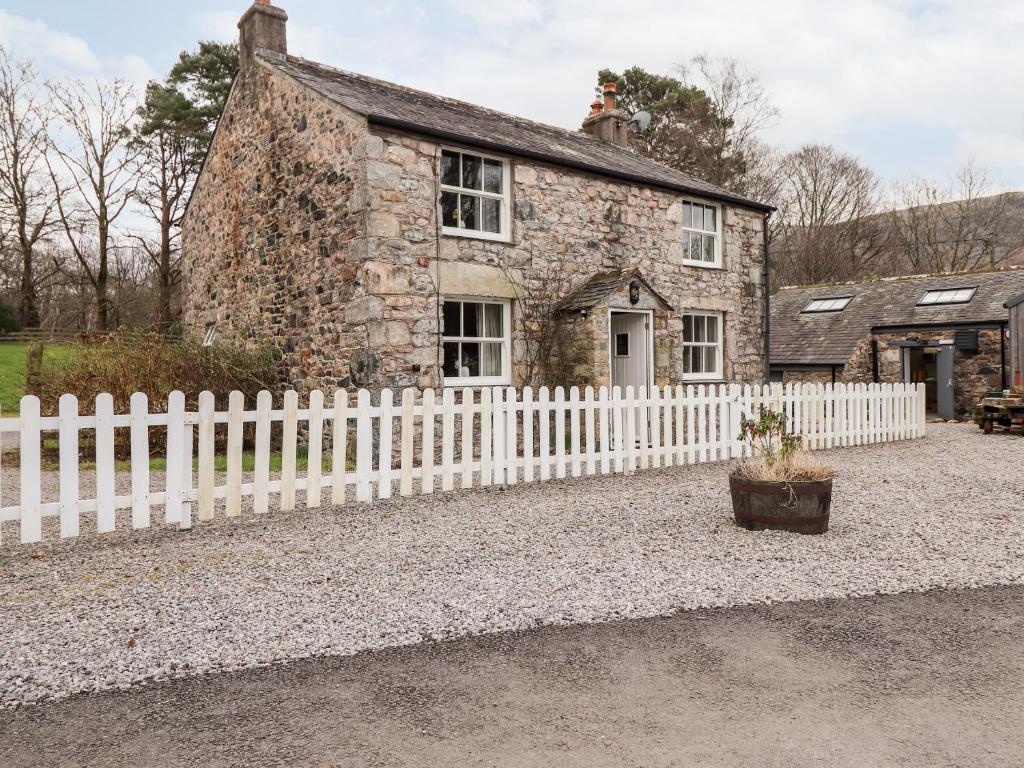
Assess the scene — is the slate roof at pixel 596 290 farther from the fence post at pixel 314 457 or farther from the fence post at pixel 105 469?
the fence post at pixel 105 469

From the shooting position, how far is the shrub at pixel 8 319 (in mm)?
27078

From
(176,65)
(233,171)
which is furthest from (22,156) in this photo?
(233,171)

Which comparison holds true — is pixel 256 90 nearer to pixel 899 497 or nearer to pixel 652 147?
pixel 899 497

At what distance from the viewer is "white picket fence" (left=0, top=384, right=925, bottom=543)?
5367mm

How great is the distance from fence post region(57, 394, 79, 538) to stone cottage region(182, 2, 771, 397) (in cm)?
461

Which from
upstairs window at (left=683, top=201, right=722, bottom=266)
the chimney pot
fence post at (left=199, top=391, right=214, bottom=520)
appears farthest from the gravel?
the chimney pot

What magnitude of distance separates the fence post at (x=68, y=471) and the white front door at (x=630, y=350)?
854cm

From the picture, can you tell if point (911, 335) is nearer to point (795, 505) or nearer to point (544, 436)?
point (544, 436)

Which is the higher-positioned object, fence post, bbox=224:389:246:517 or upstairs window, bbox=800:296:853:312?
upstairs window, bbox=800:296:853:312

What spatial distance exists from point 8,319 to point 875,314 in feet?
102

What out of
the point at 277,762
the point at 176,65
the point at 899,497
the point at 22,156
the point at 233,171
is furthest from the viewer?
the point at 176,65

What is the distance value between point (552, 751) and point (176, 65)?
30450 millimetres

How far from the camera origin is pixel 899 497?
7.33 metres

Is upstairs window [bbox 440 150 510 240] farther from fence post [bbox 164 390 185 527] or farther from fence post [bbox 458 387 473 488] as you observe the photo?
fence post [bbox 164 390 185 527]
